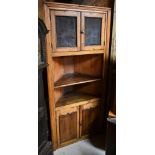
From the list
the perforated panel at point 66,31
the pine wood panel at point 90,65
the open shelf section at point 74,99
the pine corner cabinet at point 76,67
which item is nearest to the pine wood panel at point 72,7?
the pine corner cabinet at point 76,67

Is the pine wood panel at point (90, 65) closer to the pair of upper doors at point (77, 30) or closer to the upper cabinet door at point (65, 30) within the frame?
the pair of upper doors at point (77, 30)

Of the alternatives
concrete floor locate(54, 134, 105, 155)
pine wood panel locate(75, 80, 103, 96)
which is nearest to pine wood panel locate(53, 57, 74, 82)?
pine wood panel locate(75, 80, 103, 96)

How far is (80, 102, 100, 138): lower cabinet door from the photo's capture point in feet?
7.60

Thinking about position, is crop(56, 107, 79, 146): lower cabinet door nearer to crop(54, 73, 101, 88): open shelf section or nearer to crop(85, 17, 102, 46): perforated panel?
crop(54, 73, 101, 88): open shelf section

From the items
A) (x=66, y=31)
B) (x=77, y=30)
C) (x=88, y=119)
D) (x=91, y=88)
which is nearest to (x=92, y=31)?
(x=77, y=30)

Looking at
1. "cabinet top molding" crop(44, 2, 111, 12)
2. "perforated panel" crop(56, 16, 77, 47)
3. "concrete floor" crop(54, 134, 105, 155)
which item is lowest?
"concrete floor" crop(54, 134, 105, 155)

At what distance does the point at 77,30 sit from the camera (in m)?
1.99

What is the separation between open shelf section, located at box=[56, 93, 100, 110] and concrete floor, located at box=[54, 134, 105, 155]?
0.59 meters

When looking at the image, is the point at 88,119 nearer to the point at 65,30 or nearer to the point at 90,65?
the point at 90,65

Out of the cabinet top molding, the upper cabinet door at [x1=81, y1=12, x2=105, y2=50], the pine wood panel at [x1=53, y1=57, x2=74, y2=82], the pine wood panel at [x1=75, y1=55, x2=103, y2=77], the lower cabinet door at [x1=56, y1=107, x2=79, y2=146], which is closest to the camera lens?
the cabinet top molding
